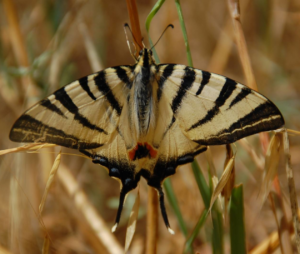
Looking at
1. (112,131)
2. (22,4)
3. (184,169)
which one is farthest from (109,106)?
(22,4)

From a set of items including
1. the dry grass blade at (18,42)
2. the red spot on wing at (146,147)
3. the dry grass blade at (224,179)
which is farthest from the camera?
the dry grass blade at (18,42)

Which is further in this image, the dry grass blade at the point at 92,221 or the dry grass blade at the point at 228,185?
the dry grass blade at the point at 92,221

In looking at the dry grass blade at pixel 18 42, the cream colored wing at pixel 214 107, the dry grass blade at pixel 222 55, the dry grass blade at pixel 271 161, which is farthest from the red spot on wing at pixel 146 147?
the dry grass blade at pixel 222 55

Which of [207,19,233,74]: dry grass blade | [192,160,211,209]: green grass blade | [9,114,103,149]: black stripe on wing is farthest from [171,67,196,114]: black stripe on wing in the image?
[207,19,233,74]: dry grass blade

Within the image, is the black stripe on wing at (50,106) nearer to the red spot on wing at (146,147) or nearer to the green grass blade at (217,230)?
the red spot on wing at (146,147)

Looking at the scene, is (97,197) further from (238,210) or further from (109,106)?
(238,210)

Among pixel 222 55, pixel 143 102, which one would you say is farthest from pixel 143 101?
pixel 222 55
